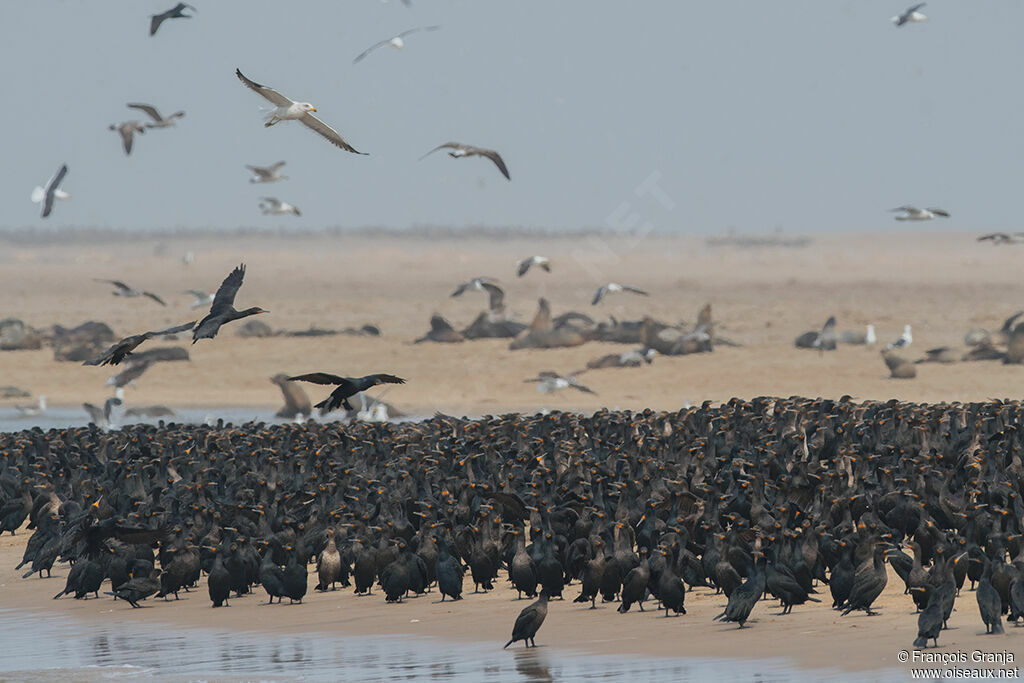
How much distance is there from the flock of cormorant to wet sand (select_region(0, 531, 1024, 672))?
0.51 feet

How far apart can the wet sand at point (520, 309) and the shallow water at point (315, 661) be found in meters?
23.9

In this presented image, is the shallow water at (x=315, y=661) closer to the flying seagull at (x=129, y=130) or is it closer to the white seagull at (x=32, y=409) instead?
the flying seagull at (x=129, y=130)

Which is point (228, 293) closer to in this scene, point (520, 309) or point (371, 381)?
point (371, 381)

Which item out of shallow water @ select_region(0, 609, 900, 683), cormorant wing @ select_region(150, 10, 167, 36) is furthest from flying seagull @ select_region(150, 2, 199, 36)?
shallow water @ select_region(0, 609, 900, 683)

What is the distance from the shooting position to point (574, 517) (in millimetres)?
18188

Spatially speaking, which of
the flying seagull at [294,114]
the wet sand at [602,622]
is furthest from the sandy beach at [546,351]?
the flying seagull at [294,114]

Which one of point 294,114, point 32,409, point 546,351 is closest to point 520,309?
point 546,351

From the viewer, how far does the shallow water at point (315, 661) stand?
14.2 metres

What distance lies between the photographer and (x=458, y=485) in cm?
1984

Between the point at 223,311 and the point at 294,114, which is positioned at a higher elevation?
the point at 294,114

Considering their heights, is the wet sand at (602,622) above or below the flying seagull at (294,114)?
below

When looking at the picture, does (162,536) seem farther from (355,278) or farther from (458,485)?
(355,278)

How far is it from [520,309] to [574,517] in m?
54.3

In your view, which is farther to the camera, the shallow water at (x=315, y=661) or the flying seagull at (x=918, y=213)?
the flying seagull at (x=918, y=213)
